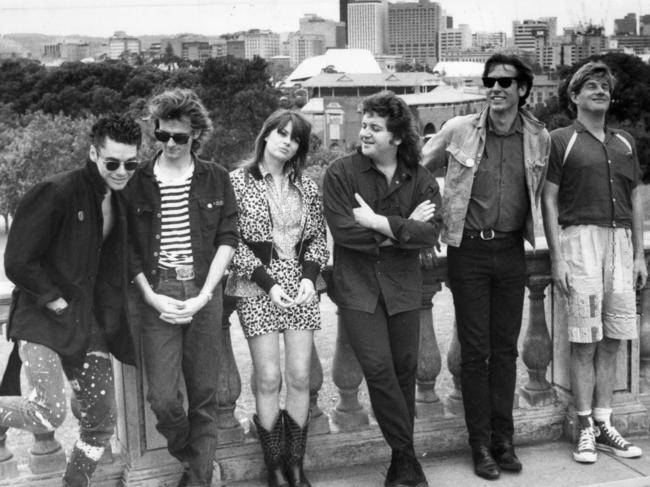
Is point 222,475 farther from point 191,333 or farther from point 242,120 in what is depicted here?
point 242,120

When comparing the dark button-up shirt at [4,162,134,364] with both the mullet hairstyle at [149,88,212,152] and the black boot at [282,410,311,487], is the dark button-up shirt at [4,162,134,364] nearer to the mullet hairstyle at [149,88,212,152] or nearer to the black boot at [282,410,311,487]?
the mullet hairstyle at [149,88,212,152]

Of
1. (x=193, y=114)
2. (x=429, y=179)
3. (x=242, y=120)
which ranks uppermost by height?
(x=193, y=114)

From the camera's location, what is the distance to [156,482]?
14.7 ft

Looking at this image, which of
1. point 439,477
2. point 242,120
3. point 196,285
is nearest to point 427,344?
point 439,477

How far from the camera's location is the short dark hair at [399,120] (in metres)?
4.42

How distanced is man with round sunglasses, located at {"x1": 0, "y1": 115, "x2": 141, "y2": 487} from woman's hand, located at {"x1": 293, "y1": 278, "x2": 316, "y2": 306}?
0.75 meters

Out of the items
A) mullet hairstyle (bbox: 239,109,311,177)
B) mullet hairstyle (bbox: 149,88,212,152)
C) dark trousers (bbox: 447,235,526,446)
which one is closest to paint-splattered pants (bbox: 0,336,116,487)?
mullet hairstyle (bbox: 149,88,212,152)

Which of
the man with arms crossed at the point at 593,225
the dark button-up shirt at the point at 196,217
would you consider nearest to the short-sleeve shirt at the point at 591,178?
the man with arms crossed at the point at 593,225

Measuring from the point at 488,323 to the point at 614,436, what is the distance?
37.9 inches

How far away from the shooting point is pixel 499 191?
468 centimetres

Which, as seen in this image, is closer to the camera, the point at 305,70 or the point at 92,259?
the point at 92,259

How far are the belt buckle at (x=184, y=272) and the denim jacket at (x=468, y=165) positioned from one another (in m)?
1.26

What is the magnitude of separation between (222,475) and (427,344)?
1202mm

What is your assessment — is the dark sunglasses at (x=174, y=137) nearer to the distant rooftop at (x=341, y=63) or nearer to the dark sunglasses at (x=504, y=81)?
the dark sunglasses at (x=504, y=81)
